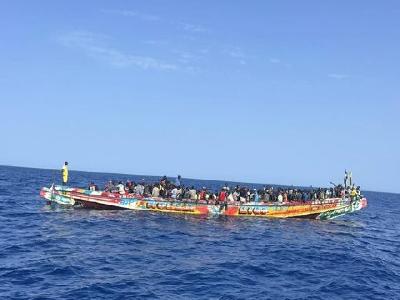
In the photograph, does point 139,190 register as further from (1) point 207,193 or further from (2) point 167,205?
(1) point 207,193

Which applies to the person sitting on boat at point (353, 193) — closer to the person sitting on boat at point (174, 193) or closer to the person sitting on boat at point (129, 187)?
the person sitting on boat at point (174, 193)

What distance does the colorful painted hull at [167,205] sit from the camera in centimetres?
3653

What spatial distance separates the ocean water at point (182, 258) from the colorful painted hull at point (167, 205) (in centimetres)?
109

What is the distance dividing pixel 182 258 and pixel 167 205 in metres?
15.1

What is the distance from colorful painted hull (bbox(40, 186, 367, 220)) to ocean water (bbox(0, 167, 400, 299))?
109 centimetres

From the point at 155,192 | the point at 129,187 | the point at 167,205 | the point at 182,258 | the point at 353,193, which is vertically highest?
the point at 353,193

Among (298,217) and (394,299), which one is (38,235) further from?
(298,217)

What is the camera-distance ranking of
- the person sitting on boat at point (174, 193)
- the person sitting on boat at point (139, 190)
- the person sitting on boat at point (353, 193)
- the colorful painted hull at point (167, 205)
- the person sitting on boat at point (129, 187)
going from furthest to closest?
the person sitting on boat at point (353, 193), the person sitting on boat at point (129, 187), the person sitting on boat at point (139, 190), the person sitting on boat at point (174, 193), the colorful painted hull at point (167, 205)

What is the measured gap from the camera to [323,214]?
41125mm

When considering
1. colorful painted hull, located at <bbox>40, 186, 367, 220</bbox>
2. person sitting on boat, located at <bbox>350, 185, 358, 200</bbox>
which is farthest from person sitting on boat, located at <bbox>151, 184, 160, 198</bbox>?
person sitting on boat, located at <bbox>350, 185, 358, 200</bbox>

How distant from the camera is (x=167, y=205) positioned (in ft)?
122

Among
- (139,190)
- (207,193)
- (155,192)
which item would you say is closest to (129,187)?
(139,190)

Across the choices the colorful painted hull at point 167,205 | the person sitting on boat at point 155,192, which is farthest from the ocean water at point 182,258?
the person sitting on boat at point 155,192

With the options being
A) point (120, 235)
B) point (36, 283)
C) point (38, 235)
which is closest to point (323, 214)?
point (120, 235)
